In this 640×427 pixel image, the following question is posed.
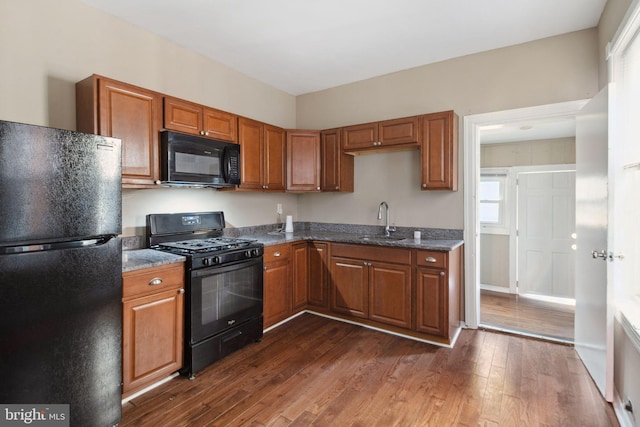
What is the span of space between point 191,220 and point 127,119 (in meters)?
1.07

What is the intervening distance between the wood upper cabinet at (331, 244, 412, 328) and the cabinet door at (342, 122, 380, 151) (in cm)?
112

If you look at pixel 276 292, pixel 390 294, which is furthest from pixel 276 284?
pixel 390 294

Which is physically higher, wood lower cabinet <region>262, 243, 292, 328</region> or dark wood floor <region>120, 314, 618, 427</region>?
wood lower cabinet <region>262, 243, 292, 328</region>

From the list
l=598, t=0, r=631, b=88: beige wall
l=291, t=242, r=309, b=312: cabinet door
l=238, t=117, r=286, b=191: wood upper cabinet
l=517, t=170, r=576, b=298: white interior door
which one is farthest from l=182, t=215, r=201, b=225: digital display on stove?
l=517, t=170, r=576, b=298: white interior door

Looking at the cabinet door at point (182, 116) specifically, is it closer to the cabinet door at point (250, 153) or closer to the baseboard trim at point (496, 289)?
the cabinet door at point (250, 153)

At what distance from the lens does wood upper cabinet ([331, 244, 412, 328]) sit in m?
3.06

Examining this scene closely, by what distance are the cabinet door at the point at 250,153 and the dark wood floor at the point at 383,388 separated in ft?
5.11

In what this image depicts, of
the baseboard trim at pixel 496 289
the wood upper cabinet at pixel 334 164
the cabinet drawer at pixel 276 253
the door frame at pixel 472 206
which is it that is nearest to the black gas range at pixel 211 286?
the cabinet drawer at pixel 276 253

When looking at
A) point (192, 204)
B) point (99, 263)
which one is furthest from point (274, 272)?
point (99, 263)

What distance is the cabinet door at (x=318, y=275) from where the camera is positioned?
3535 millimetres

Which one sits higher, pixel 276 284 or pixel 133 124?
pixel 133 124

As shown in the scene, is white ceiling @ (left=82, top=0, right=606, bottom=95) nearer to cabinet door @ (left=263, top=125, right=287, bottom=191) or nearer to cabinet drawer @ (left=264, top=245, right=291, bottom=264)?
cabinet door @ (left=263, top=125, right=287, bottom=191)

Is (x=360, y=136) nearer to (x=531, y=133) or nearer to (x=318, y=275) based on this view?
(x=318, y=275)

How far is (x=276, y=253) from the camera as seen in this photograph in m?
3.22
